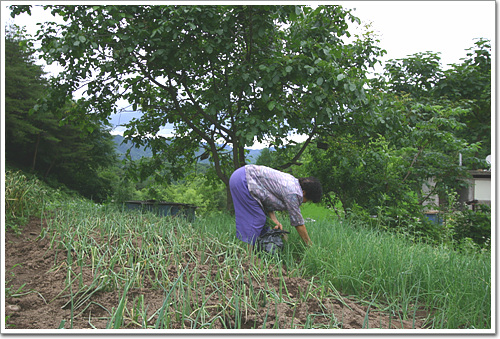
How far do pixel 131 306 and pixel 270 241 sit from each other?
143 centimetres

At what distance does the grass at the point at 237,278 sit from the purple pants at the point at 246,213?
0.18 m

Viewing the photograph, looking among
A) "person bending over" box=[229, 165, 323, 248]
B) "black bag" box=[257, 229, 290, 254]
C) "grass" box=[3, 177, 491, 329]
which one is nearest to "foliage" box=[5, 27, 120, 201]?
"grass" box=[3, 177, 491, 329]

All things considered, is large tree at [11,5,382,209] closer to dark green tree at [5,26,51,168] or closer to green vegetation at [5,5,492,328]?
green vegetation at [5,5,492,328]

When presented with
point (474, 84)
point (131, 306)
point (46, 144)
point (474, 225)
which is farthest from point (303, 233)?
point (46, 144)

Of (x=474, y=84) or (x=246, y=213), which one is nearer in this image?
(x=246, y=213)

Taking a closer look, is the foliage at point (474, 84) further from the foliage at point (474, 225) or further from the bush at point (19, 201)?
the bush at point (19, 201)

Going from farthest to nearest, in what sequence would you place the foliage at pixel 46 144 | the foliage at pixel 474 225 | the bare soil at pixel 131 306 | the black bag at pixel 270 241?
the foliage at pixel 46 144, the foliage at pixel 474 225, the black bag at pixel 270 241, the bare soil at pixel 131 306

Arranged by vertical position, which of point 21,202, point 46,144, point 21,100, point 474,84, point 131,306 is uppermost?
point 474,84

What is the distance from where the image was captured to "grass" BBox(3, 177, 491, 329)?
215cm

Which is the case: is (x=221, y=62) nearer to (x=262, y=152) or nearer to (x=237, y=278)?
(x=262, y=152)

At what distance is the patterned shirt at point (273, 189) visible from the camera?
3.35 m

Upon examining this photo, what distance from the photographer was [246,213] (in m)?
3.51

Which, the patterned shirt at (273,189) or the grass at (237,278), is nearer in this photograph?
the grass at (237,278)

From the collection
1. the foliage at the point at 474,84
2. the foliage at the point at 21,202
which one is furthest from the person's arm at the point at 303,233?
the foliage at the point at 474,84
